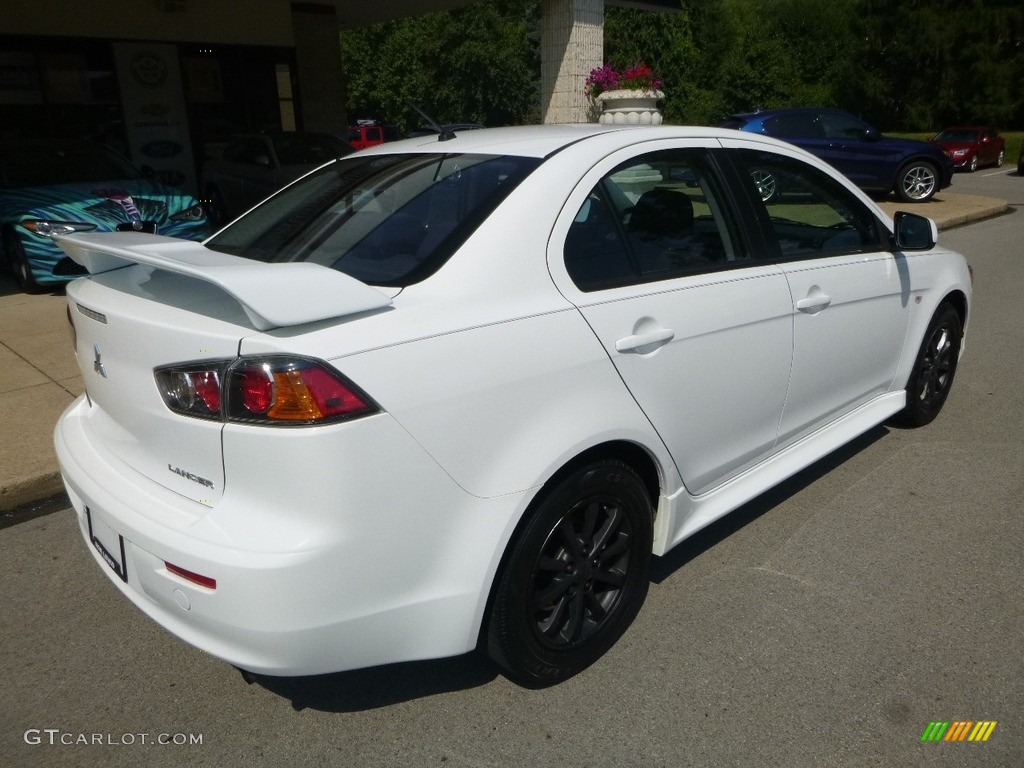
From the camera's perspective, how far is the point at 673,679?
8.70 ft

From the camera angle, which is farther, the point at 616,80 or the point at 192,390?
the point at 616,80

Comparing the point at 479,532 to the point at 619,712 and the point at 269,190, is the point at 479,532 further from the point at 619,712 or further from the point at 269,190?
the point at 269,190

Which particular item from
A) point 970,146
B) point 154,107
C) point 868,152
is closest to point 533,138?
point 868,152

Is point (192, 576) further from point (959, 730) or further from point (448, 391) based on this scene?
point (959, 730)

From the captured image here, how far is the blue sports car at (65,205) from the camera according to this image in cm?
783

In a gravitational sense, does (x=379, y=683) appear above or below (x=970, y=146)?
below

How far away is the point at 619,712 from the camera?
8.25ft

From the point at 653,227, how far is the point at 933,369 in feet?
8.23

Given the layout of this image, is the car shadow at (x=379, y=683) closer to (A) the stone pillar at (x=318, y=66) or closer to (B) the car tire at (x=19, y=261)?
(B) the car tire at (x=19, y=261)

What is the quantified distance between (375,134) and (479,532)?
108ft

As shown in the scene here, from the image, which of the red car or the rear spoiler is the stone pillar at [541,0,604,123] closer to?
the rear spoiler

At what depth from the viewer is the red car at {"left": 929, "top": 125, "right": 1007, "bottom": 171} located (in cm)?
2511

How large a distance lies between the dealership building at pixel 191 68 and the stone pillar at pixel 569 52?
2 cm

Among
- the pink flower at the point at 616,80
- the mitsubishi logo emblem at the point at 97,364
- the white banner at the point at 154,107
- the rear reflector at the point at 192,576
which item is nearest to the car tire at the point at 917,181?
the pink flower at the point at 616,80
